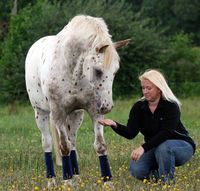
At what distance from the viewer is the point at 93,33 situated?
7.45m

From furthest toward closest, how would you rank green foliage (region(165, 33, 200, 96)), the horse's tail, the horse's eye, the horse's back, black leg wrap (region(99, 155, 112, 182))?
green foliage (region(165, 33, 200, 96)), the horse's tail, the horse's back, black leg wrap (region(99, 155, 112, 182)), the horse's eye

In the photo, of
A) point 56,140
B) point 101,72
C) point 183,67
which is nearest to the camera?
point 101,72

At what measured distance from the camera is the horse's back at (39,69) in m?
8.06

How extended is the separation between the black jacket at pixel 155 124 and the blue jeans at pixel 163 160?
0.34 ft

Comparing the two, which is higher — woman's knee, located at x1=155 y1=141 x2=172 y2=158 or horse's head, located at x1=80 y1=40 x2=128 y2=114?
horse's head, located at x1=80 y1=40 x2=128 y2=114

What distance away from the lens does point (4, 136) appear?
14.0 metres

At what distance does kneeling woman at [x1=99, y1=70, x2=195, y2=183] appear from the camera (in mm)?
7371

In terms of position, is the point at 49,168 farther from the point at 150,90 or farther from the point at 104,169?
the point at 150,90

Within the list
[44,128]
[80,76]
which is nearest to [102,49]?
[80,76]

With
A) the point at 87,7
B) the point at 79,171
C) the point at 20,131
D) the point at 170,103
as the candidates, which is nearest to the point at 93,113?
the point at 170,103

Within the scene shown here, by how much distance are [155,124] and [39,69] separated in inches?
71.9

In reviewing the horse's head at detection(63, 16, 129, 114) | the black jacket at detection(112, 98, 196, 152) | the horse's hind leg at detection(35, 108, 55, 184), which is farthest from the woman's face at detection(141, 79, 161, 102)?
the horse's hind leg at detection(35, 108, 55, 184)

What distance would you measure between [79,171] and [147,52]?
21.7m

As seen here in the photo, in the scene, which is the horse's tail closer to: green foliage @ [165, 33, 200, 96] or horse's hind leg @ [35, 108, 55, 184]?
horse's hind leg @ [35, 108, 55, 184]
